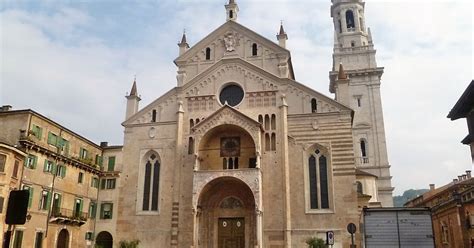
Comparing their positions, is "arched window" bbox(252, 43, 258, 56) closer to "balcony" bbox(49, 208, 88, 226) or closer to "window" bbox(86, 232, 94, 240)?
"balcony" bbox(49, 208, 88, 226)

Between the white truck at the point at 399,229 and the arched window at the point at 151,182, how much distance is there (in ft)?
50.6

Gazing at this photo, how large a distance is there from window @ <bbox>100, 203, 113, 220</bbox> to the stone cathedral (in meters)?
7.41

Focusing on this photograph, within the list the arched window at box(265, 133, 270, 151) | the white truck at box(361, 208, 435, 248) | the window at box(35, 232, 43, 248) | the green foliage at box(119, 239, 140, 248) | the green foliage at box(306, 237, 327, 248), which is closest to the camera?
the white truck at box(361, 208, 435, 248)

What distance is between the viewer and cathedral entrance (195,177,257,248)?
1050 inches

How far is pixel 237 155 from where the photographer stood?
2817 centimetres

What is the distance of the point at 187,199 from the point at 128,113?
9027 mm

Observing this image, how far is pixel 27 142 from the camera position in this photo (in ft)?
90.0

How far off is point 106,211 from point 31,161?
9490 millimetres

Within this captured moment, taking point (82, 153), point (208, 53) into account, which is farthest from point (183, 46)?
point (82, 153)

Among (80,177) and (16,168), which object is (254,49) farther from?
(16,168)

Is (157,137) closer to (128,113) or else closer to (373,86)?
(128,113)

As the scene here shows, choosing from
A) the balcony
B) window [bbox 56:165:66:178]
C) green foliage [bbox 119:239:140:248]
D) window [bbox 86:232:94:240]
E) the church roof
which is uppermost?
window [bbox 56:165:66:178]

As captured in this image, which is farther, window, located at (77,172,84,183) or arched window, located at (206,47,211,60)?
window, located at (77,172,84,183)

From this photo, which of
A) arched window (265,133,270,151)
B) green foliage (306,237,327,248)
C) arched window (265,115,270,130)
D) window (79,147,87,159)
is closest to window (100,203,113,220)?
window (79,147,87,159)
